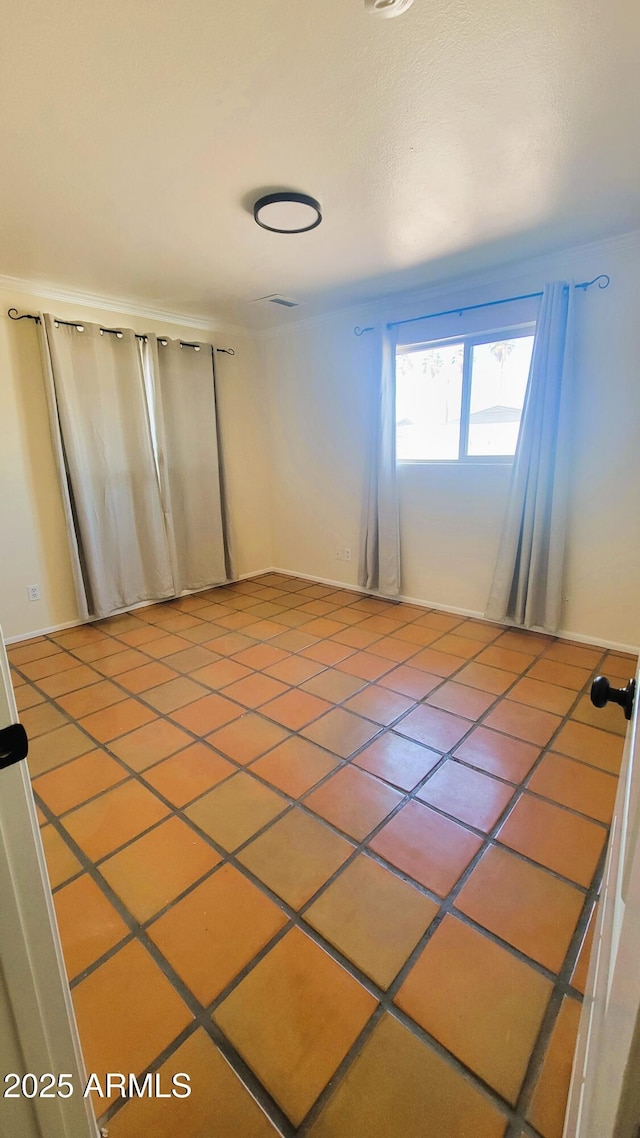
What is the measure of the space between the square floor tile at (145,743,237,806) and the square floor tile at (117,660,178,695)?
26.8 inches

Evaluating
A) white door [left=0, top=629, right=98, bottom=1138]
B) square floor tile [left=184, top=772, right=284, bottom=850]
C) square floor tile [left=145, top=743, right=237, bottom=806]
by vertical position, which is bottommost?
square floor tile [left=184, top=772, right=284, bottom=850]

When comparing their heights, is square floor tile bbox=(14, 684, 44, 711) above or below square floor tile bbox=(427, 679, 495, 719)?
above

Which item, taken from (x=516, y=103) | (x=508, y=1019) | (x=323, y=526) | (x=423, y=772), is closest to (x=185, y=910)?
(x=508, y=1019)

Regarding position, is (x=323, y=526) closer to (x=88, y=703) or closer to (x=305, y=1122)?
(x=88, y=703)

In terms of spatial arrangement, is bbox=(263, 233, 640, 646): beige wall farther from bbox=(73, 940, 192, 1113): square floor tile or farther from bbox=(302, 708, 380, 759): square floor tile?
bbox=(73, 940, 192, 1113): square floor tile

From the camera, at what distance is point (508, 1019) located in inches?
41.1

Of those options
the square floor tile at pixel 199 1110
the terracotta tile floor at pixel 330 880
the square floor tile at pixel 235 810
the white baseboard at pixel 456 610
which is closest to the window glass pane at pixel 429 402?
the white baseboard at pixel 456 610

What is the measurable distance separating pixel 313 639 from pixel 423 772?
55.3 inches

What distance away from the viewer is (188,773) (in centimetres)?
185

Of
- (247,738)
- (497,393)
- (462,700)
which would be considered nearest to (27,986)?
(247,738)

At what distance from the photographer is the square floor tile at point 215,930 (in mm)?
1145

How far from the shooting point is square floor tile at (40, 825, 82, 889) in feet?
4.65

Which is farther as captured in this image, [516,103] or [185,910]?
[516,103]

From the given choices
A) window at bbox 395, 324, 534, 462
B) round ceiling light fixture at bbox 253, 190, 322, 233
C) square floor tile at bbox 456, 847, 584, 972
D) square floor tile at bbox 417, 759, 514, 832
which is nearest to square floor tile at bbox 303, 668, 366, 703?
square floor tile at bbox 417, 759, 514, 832
